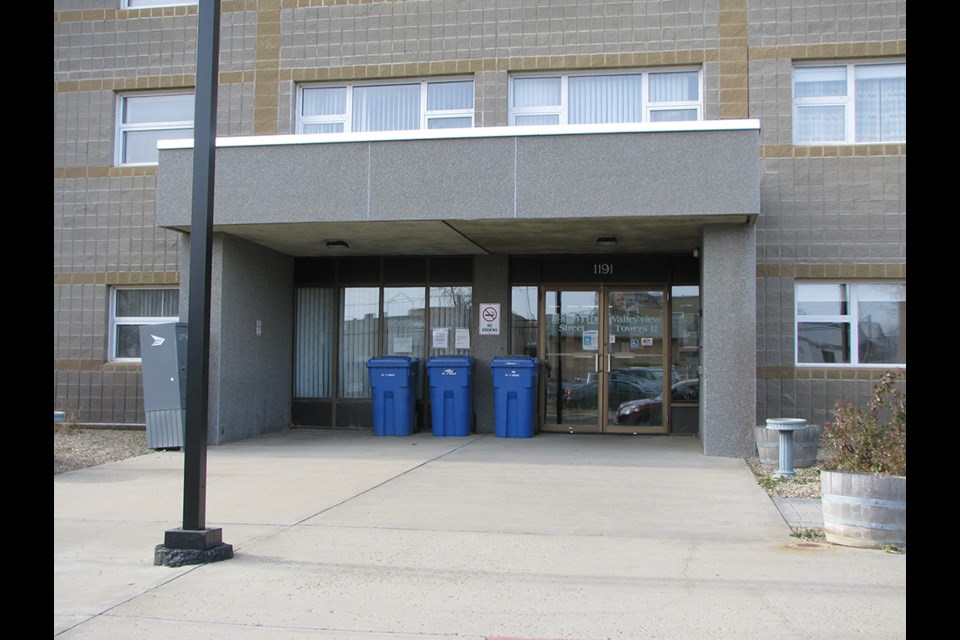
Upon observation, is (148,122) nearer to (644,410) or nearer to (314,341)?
(314,341)

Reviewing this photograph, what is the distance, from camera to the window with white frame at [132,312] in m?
14.8

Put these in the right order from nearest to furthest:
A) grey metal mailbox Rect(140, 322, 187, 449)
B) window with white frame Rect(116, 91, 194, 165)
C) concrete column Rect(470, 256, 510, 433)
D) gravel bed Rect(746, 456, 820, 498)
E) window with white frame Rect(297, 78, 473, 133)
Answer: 1. gravel bed Rect(746, 456, 820, 498)
2. grey metal mailbox Rect(140, 322, 187, 449)
3. concrete column Rect(470, 256, 510, 433)
4. window with white frame Rect(297, 78, 473, 133)
5. window with white frame Rect(116, 91, 194, 165)

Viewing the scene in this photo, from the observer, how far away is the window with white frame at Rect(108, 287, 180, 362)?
1484 centimetres

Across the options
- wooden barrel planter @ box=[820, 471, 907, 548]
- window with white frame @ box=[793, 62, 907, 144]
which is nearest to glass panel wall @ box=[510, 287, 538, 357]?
window with white frame @ box=[793, 62, 907, 144]

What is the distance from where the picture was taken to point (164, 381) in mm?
12203

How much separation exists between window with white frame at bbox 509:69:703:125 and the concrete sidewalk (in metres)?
6.28

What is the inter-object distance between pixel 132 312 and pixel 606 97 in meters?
9.13

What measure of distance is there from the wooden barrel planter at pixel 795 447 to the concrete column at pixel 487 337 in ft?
16.1

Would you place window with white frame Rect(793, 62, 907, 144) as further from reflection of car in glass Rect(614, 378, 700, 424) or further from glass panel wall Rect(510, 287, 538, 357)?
glass panel wall Rect(510, 287, 538, 357)

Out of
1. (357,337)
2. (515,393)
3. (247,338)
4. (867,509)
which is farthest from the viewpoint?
(357,337)

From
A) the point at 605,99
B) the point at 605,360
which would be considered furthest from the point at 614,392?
the point at 605,99

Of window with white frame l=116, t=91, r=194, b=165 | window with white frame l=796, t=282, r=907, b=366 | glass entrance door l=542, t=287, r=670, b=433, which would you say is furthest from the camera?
window with white frame l=116, t=91, r=194, b=165

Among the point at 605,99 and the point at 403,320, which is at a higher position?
the point at 605,99

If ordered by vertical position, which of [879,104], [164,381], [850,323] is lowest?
[164,381]
